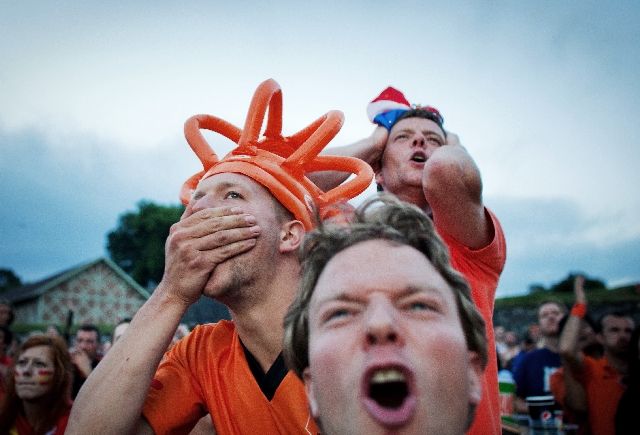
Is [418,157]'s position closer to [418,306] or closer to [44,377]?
[418,306]

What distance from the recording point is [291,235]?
7.68 ft

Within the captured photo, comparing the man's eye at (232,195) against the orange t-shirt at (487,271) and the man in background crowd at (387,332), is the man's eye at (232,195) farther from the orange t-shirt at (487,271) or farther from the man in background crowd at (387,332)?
the orange t-shirt at (487,271)

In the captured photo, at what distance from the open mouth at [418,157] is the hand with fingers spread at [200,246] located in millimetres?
1144

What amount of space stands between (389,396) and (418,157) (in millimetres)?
1855

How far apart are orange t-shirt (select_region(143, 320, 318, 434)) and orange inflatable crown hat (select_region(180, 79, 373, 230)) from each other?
0.72 metres

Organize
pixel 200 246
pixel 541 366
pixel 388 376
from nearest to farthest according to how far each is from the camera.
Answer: pixel 388 376
pixel 200 246
pixel 541 366

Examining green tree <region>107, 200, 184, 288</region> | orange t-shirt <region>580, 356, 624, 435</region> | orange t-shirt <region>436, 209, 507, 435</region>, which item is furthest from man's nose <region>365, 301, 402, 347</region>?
green tree <region>107, 200, 184, 288</region>

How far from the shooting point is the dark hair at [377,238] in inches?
57.7

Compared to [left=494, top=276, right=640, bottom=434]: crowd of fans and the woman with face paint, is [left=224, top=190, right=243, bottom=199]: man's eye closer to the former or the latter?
the woman with face paint

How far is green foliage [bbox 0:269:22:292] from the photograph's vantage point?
60.6m

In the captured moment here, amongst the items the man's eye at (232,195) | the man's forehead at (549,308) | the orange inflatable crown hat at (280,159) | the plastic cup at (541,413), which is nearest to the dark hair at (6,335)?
the orange inflatable crown hat at (280,159)

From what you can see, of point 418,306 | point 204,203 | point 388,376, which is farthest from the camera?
point 204,203

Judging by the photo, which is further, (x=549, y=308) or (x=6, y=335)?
(x=549, y=308)

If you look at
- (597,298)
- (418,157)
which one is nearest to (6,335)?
(418,157)
